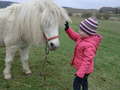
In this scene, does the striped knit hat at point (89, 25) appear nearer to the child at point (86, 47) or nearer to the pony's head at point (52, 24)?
the child at point (86, 47)

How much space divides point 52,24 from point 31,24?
36 cm

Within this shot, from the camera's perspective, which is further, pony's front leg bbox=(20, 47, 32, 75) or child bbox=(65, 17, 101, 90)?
Answer: pony's front leg bbox=(20, 47, 32, 75)

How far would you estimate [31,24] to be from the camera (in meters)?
3.80

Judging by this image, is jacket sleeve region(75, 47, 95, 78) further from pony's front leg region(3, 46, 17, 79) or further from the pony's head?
pony's front leg region(3, 46, 17, 79)

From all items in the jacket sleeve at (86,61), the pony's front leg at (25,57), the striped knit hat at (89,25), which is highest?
the striped knit hat at (89,25)

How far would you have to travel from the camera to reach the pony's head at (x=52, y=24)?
11.9ft

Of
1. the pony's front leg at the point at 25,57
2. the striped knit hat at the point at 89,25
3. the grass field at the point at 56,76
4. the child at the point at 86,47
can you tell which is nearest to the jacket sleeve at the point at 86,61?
the child at the point at 86,47

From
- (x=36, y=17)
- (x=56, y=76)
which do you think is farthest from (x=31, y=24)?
(x=56, y=76)

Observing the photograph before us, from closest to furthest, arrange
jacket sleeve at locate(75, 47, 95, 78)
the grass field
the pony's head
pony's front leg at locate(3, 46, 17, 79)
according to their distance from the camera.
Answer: jacket sleeve at locate(75, 47, 95, 78), the pony's head, pony's front leg at locate(3, 46, 17, 79), the grass field

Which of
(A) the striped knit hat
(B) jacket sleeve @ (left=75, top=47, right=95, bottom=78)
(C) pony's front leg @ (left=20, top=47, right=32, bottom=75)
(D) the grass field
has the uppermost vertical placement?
(A) the striped knit hat

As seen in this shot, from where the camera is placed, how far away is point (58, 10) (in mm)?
3748

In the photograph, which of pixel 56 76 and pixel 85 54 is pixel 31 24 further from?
pixel 56 76

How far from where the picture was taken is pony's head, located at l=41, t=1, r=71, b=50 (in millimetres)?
3639

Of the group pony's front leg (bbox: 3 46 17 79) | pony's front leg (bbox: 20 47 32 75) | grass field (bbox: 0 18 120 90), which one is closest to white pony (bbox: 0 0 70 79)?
pony's front leg (bbox: 3 46 17 79)
